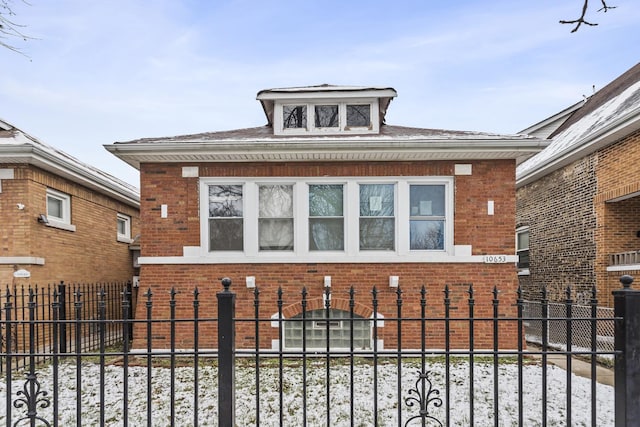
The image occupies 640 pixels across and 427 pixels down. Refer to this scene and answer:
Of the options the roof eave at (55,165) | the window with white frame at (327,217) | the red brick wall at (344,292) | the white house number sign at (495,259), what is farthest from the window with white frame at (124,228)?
the white house number sign at (495,259)

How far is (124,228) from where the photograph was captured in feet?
43.4

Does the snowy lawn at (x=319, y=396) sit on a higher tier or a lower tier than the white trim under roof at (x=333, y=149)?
lower

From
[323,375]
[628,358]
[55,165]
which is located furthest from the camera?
[55,165]

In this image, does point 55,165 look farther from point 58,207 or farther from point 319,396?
point 319,396

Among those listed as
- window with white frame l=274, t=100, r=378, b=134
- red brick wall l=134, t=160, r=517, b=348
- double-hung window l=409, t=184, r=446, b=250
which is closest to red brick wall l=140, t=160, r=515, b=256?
red brick wall l=134, t=160, r=517, b=348

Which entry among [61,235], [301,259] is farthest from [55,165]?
[301,259]

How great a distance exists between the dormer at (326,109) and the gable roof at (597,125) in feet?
14.3

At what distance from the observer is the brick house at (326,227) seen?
319 inches

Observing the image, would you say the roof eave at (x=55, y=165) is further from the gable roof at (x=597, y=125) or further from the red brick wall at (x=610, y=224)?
the red brick wall at (x=610, y=224)

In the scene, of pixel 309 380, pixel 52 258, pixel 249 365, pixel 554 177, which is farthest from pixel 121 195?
pixel 554 177

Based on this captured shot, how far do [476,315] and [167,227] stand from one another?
6.23m

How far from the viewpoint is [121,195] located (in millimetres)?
12109

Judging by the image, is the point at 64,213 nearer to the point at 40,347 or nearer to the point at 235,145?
the point at 40,347

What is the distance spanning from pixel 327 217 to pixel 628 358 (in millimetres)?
5689
